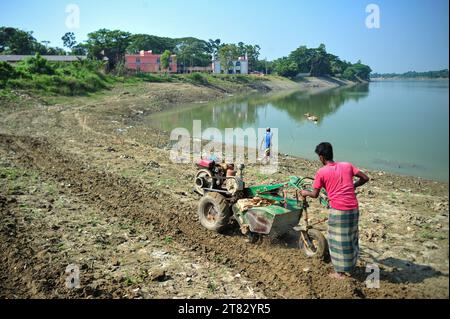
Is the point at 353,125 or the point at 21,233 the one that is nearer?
the point at 21,233

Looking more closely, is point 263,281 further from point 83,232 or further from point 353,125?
point 353,125

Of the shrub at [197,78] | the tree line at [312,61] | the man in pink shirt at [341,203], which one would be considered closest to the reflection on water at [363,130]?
the man in pink shirt at [341,203]

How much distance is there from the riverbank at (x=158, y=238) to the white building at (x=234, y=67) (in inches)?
3096

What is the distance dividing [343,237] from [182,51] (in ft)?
290

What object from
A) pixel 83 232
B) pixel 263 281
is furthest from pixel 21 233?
pixel 263 281

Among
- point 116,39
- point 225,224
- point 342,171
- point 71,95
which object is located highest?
point 116,39

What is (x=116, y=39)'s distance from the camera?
5981 cm

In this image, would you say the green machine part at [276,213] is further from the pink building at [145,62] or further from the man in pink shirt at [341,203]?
the pink building at [145,62]

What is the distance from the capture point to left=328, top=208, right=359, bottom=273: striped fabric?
15.6ft

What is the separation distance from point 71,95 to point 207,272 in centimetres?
3086

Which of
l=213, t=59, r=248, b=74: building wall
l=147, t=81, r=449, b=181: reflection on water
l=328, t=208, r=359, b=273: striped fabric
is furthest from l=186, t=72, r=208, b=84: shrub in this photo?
l=328, t=208, r=359, b=273: striped fabric

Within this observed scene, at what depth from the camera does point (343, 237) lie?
480 cm
